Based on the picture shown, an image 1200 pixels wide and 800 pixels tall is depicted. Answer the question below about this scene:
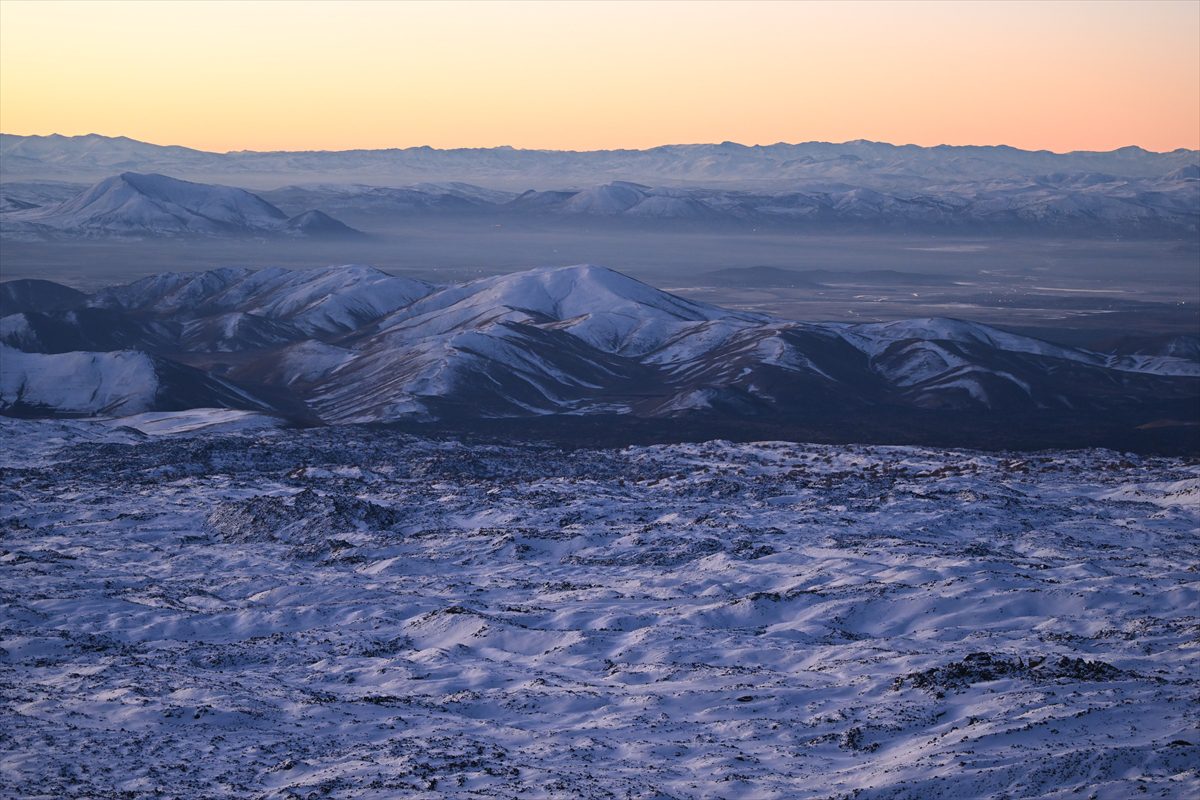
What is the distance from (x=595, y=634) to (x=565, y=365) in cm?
10333

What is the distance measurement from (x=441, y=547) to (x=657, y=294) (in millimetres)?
143243

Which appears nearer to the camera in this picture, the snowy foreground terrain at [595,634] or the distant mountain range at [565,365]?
the snowy foreground terrain at [595,634]

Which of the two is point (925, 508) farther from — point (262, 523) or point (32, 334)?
point (32, 334)

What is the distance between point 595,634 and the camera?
122 ft

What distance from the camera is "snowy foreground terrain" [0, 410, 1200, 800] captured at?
25.2 metres

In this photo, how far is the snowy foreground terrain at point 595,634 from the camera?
994 inches

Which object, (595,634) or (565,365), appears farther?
(565,365)

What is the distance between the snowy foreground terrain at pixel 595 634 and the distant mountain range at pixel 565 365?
152 feet

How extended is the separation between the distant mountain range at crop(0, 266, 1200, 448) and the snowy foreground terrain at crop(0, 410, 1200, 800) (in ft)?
152

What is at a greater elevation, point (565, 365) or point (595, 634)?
point (565, 365)

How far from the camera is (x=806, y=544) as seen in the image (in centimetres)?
5003

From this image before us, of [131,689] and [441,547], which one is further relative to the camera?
[441,547]

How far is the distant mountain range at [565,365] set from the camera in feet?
379

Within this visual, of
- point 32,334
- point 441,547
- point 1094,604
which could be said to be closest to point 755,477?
point 441,547
